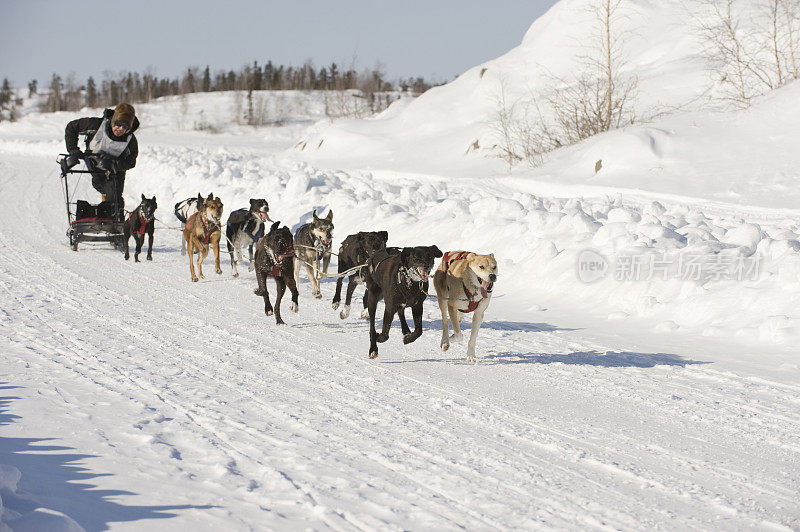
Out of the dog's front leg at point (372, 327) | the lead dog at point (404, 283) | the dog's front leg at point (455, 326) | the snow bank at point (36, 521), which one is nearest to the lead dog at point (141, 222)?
the dog's front leg at point (372, 327)

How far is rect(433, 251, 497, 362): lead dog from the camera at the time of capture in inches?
251

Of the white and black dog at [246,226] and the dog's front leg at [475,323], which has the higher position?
the white and black dog at [246,226]

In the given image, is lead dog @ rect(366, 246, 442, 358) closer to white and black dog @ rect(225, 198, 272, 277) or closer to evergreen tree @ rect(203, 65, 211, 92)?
white and black dog @ rect(225, 198, 272, 277)

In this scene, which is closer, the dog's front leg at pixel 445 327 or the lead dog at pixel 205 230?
the dog's front leg at pixel 445 327

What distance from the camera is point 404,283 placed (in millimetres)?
6469

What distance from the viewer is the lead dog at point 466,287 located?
20.9ft

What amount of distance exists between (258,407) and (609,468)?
2.26 m

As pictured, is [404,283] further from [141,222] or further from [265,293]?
[141,222]

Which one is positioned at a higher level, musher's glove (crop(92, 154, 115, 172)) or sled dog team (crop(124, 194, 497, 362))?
musher's glove (crop(92, 154, 115, 172))

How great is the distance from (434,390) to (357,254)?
123 inches

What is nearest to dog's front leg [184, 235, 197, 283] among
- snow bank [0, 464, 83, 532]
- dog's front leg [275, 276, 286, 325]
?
dog's front leg [275, 276, 286, 325]

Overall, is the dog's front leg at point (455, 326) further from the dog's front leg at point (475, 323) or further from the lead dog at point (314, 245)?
the lead dog at point (314, 245)

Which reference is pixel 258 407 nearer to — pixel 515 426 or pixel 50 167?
pixel 515 426

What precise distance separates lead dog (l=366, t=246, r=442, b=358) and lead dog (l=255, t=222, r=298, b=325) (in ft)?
5.35
